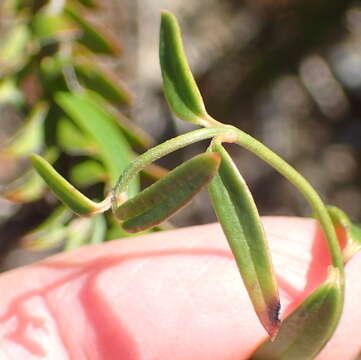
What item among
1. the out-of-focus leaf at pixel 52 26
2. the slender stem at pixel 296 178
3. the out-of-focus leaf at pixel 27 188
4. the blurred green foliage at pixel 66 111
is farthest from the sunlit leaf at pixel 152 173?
the slender stem at pixel 296 178

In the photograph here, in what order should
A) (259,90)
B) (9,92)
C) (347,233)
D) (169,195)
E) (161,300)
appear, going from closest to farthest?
(169,195)
(347,233)
(161,300)
(9,92)
(259,90)

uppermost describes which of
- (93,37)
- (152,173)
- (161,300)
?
(93,37)

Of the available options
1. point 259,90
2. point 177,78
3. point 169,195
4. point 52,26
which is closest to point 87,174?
point 52,26

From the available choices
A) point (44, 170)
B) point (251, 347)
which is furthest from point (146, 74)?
point (44, 170)

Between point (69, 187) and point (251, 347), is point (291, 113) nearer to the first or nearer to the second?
point (251, 347)

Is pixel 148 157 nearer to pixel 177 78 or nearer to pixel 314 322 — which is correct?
pixel 177 78

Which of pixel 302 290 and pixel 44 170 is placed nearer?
pixel 44 170
